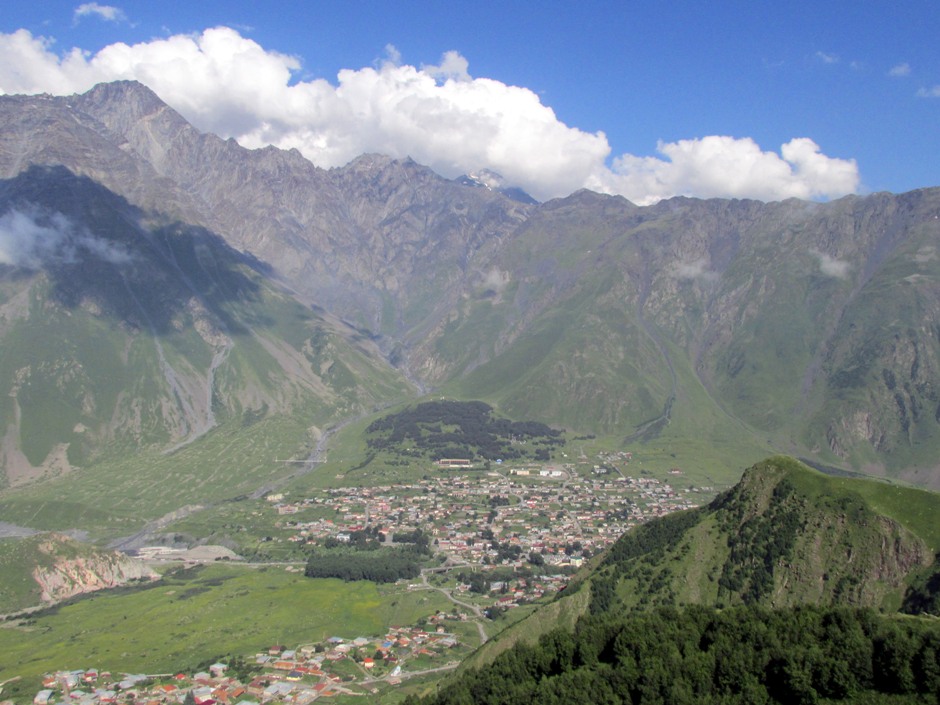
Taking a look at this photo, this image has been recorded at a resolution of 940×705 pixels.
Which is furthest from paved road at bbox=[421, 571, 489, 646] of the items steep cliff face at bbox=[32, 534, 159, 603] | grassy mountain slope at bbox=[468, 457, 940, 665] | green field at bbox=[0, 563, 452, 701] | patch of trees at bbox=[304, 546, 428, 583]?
steep cliff face at bbox=[32, 534, 159, 603]

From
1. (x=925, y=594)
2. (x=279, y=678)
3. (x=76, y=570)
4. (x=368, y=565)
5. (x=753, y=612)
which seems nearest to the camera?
(x=753, y=612)

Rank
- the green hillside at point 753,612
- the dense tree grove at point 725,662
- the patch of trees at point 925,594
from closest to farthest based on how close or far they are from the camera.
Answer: the dense tree grove at point 725,662 < the green hillside at point 753,612 < the patch of trees at point 925,594

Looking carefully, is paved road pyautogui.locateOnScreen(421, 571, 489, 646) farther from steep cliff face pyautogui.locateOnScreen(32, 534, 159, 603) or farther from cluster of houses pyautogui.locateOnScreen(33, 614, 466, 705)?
steep cliff face pyautogui.locateOnScreen(32, 534, 159, 603)

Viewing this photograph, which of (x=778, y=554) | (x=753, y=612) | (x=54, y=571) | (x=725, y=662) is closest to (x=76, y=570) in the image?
(x=54, y=571)

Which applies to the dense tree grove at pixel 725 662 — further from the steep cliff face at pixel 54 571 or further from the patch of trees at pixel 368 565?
the steep cliff face at pixel 54 571

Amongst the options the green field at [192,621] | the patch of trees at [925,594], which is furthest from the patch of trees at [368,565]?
the patch of trees at [925,594]

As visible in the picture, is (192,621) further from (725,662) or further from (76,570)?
(725,662)
